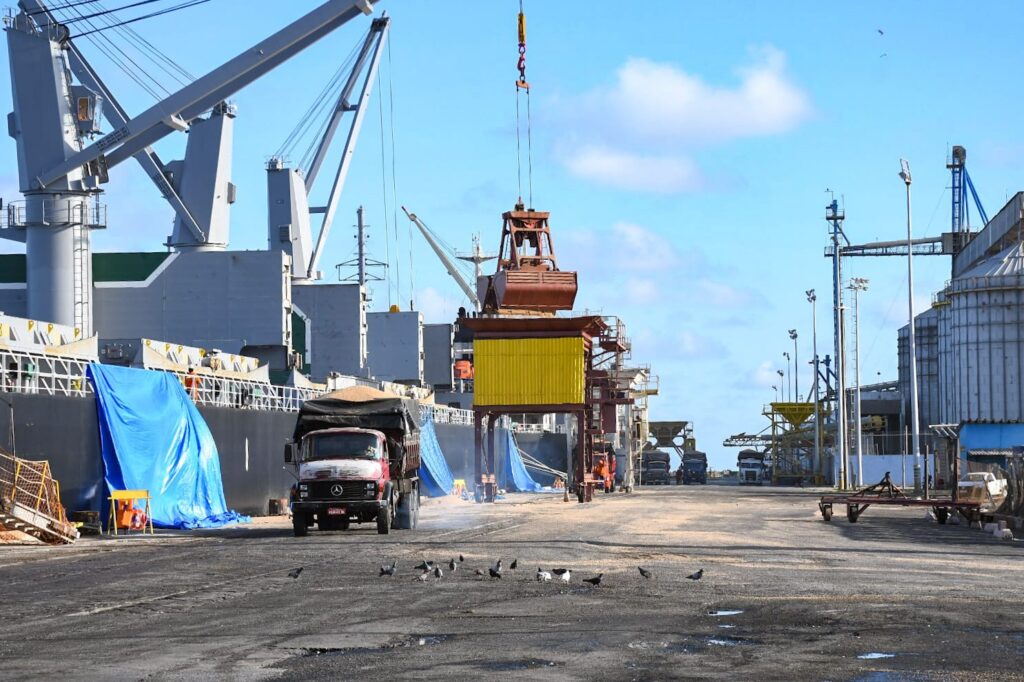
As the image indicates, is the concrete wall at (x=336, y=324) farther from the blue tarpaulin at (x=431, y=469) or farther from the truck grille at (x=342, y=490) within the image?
the truck grille at (x=342, y=490)

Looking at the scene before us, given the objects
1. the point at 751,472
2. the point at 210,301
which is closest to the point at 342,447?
the point at 210,301

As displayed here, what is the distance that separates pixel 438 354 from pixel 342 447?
9624cm

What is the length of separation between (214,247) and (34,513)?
186 feet

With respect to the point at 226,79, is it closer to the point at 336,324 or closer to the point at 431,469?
the point at 431,469

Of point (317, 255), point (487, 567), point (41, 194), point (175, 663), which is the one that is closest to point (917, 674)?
point (175, 663)

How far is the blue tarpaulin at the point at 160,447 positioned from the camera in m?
39.1

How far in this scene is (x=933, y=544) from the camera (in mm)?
31922

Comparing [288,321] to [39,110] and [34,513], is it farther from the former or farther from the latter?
[34,513]

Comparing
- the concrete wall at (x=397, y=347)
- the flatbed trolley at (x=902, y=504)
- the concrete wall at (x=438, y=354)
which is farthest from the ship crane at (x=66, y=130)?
the concrete wall at (x=438, y=354)

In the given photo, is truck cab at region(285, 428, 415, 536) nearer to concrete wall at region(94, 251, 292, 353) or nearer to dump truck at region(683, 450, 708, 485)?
concrete wall at region(94, 251, 292, 353)

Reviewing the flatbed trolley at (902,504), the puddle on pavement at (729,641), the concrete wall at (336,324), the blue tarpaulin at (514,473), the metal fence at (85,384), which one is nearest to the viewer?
the puddle on pavement at (729,641)

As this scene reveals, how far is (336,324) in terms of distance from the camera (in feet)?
348

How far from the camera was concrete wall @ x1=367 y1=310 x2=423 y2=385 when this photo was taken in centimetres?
11969

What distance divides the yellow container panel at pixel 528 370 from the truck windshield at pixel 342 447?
3416 cm
